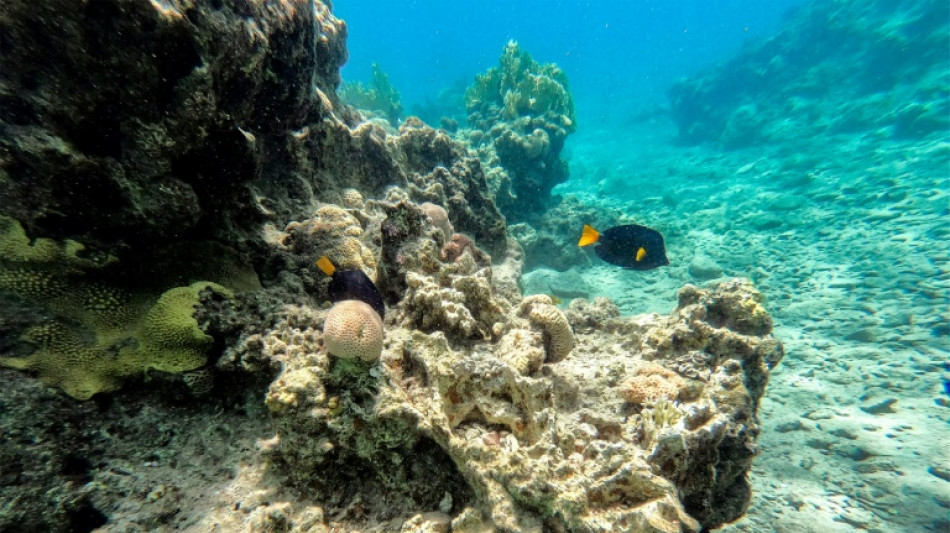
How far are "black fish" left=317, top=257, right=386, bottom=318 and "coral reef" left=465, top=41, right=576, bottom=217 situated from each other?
7948 millimetres

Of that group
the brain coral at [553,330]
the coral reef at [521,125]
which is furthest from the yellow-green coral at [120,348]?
the coral reef at [521,125]

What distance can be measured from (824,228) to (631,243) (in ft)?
30.3

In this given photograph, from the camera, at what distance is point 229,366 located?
255 cm

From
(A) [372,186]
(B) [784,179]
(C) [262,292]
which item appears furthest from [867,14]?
(C) [262,292]

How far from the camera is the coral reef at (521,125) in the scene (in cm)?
1138

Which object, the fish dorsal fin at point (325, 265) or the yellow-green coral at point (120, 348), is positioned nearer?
the yellow-green coral at point (120, 348)

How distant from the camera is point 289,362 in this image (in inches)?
94.9

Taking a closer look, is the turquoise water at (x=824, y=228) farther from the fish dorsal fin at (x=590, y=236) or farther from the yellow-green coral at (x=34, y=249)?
the yellow-green coral at (x=34, y=249)

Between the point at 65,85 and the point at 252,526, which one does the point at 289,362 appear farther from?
the point at 65,85

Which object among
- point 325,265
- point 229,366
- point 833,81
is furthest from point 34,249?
point 833,81

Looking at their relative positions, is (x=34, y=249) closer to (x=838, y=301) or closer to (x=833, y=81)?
(x=838, y=301)

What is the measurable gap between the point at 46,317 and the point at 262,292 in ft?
3.66

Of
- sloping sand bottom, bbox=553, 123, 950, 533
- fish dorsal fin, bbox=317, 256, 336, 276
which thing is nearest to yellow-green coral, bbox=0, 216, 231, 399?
fish dorsal fin, bbox=317, 256, 336, 276

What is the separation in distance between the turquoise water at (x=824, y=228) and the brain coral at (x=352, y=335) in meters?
3.70
